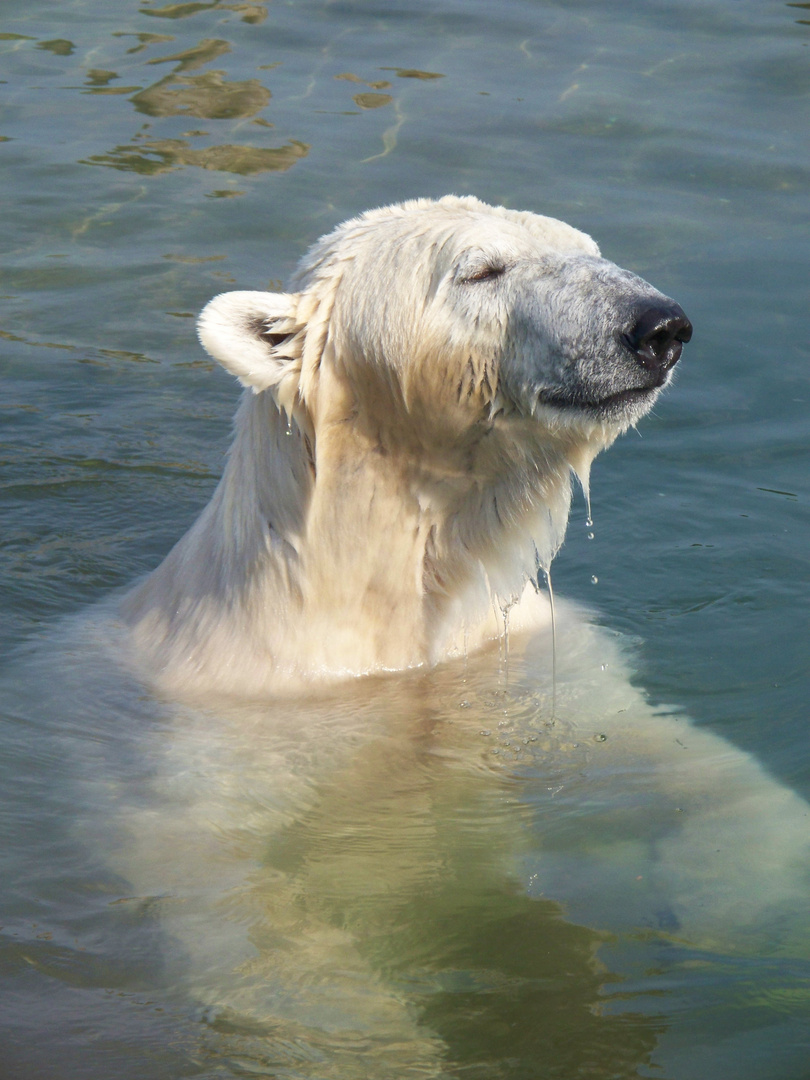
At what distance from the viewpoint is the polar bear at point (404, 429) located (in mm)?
3943

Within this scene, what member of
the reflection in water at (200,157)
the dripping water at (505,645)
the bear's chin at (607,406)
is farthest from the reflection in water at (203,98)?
the bear's chin at (607,406)

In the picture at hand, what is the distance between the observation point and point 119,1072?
3111 mm

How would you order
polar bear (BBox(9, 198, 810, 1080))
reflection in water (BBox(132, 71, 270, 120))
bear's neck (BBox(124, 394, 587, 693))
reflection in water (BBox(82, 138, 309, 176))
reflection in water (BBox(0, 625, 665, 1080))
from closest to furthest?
reflection in water (BBox(0, 625, 665, 1080)) < polar bear (BBox(9, 198, 810, 1080)) < bear's neck (BBox(124, 394, 587, 693)) < reflection in water (BBox(82, 138, 309, 176)) < reflection in water (BBox(132, 71, 270, 120))

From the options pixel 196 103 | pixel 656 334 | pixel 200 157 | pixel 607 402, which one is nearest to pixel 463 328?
pixel 607 402

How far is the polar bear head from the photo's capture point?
3875mm

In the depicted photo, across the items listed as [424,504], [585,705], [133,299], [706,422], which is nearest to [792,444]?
[706,422]

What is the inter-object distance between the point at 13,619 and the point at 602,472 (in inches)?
114

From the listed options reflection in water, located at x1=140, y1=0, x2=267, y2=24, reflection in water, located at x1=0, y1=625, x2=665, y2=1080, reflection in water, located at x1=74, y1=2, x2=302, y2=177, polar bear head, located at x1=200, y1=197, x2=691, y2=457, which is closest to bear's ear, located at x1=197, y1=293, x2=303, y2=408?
polar bear head, located at x1=200, y1=197, x2=691, y2=457

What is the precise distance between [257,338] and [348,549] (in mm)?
736

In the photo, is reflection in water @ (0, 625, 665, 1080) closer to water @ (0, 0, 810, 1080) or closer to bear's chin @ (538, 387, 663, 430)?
water @ (0, 0, 810, 1080)

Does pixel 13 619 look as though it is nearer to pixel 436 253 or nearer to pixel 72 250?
pixel 436 253

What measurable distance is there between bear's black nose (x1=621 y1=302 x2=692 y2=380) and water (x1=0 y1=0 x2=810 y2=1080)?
134cm

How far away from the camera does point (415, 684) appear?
4605 millimetres

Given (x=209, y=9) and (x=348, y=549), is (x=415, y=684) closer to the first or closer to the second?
(x=348, y=549)
